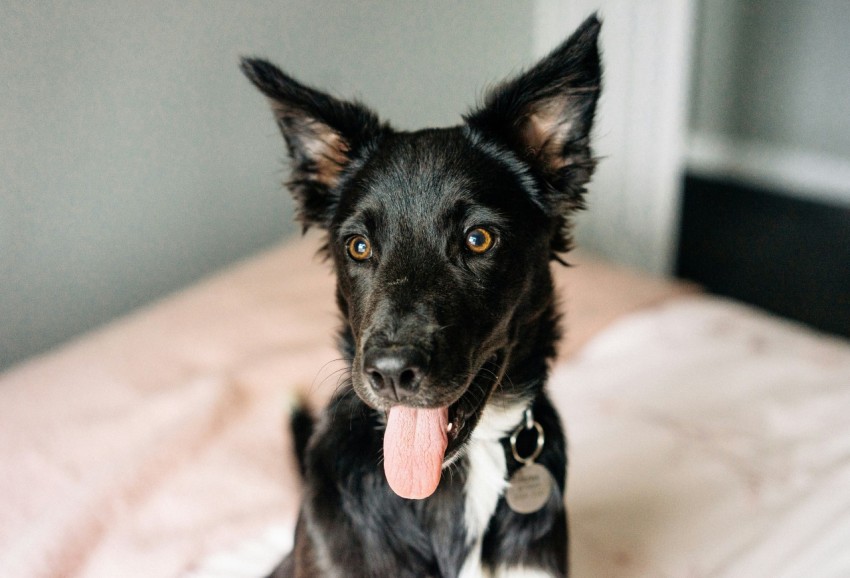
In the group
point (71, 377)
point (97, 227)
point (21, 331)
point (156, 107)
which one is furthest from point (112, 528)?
point (156, 107)

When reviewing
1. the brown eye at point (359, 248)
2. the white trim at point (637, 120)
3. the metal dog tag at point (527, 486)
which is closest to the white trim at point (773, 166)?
the white trim at point (637, 120)

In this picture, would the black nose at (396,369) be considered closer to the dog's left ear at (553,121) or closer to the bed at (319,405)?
the dog's left ear at (553,121)

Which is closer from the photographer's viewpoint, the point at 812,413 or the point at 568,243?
the point at 568,243

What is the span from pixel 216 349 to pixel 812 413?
2082 mm

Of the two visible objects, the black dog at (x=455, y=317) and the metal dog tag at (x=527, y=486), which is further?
the metal dog tag at (x=527, y=486)

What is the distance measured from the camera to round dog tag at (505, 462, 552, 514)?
1778mm

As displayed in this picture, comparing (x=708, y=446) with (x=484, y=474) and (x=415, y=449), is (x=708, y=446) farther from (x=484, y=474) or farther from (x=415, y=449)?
(x=415, y=449)

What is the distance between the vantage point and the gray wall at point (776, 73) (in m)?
6.40

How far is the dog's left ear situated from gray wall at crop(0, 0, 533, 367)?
6.86 ft

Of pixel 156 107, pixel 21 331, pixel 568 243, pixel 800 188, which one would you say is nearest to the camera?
pixel 568 243

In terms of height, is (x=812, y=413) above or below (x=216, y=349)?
below

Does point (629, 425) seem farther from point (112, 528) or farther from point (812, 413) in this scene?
point (112, 528)

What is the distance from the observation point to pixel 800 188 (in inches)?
260

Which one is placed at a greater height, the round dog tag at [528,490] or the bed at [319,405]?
the round dog tag at [528,490]
